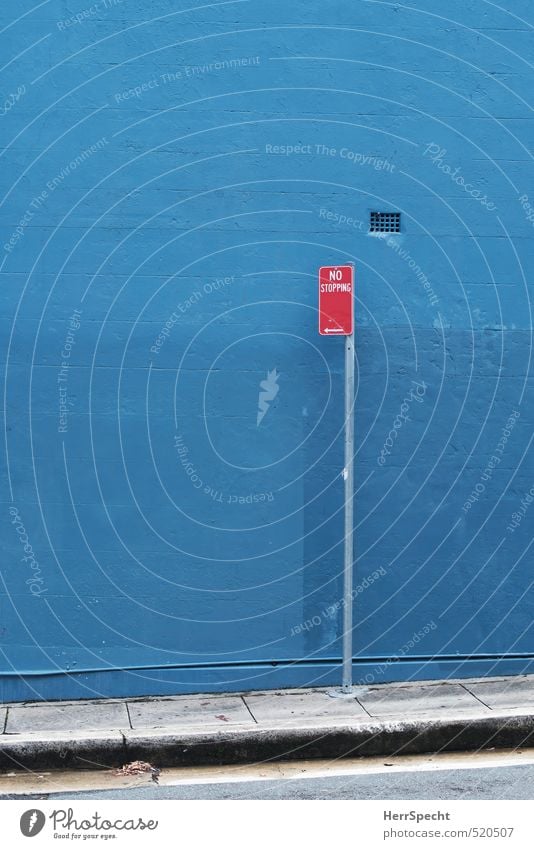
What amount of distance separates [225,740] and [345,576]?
5.20 ft

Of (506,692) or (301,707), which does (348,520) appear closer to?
(301,707)

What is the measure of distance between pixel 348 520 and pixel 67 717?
7.51 feet

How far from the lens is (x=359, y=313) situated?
902 centimetres

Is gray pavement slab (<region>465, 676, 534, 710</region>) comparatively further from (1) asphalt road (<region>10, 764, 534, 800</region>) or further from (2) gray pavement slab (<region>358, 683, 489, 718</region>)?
(1) asphalt road (<region>10, 764, 534, 800</region>)

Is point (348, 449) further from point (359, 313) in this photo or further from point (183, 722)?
point (183, 722)

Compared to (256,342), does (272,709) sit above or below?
below

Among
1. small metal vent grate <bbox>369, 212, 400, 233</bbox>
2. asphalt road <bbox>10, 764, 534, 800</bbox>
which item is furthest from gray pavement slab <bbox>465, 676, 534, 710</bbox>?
small metal vent grate <bbox>369, 212, 400, 233</bbox>

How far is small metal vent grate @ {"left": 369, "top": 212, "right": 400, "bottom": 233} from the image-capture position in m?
9.04

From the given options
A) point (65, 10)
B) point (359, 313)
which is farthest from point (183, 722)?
point (65, 10)

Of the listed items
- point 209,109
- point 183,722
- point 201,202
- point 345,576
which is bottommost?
point 183,722

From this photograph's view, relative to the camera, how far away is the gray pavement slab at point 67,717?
8.05 metres

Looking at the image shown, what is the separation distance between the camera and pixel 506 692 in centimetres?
879

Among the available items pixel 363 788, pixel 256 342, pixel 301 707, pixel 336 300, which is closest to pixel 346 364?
pixel 336 300

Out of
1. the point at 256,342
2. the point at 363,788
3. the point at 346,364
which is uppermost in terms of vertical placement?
the point at 256,342
